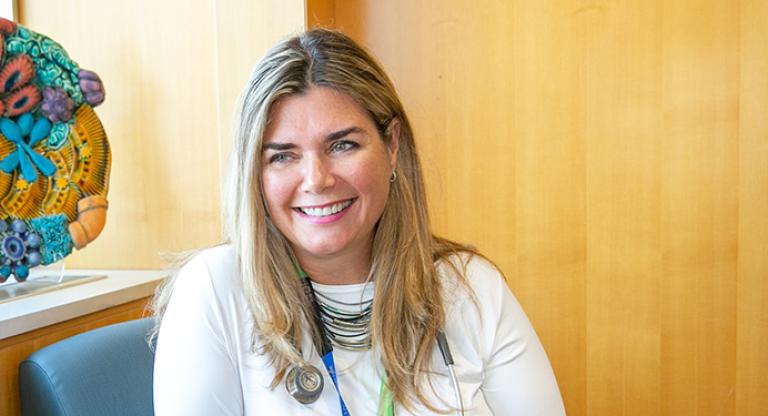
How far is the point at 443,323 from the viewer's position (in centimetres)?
124

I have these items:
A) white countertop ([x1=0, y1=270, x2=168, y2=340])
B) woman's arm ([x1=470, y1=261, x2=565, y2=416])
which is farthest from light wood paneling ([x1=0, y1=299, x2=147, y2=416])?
woman's arm ([x1=470, y1=261, x2=565, y2=416])

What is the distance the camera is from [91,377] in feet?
3.91

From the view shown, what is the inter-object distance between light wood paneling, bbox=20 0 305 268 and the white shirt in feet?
3.35

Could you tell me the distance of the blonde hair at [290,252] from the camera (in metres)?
1.14

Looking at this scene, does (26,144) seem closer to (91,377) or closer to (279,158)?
(91,377)

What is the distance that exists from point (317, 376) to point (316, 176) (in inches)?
12.9

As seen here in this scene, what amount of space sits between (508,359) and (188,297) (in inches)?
23.0

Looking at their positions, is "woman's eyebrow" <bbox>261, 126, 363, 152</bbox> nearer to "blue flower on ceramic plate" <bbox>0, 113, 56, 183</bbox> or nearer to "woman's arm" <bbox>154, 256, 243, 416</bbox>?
"woman's arm" <bbox>154, 256, 243, 416</bbox>

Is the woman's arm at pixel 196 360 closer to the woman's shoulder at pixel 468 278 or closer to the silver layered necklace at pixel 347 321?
the silver layered necklace at pixel 347 321

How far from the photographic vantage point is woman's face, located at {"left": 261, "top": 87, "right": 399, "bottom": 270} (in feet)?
3.73

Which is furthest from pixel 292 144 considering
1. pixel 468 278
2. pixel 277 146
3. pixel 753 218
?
pixel 753 218

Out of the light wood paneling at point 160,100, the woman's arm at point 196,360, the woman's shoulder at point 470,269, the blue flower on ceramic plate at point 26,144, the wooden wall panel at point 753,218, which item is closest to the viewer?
the woman's arm at point 196,360

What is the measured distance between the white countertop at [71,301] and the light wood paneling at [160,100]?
35 cm

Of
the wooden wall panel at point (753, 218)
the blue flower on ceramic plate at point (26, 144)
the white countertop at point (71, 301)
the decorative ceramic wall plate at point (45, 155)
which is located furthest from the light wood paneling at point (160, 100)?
the wooden wall panel at point (753, 218)
